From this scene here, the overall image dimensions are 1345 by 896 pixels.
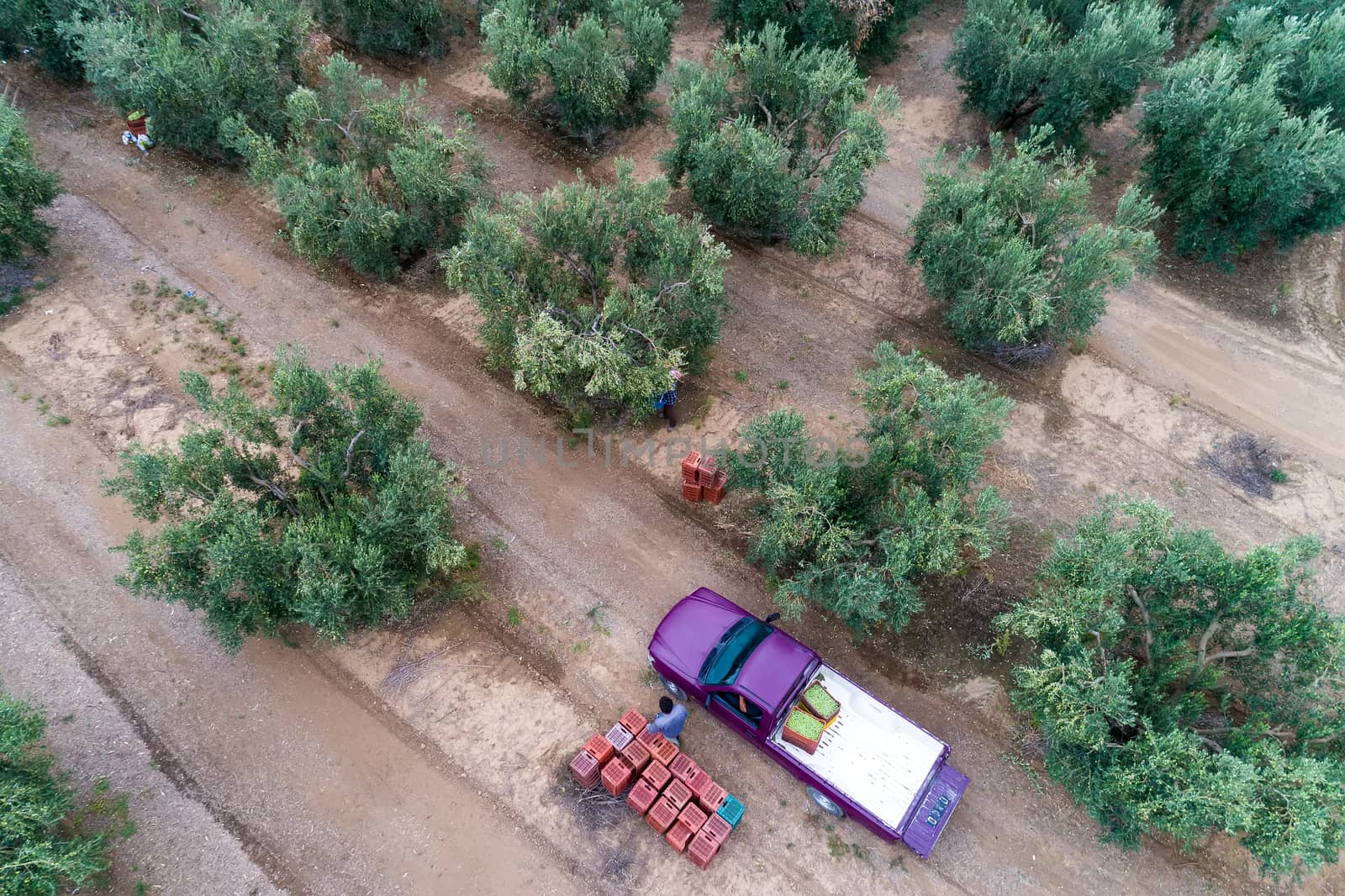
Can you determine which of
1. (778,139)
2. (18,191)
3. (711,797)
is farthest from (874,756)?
(18,191)

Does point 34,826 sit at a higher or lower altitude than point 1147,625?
lower

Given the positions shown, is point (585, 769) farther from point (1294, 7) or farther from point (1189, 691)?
point (1294, 7)

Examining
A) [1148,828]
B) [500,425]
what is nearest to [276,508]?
[500,425]

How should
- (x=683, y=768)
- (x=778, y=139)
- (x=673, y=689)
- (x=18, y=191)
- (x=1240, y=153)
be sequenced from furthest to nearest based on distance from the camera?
1. (x=778, y=139)
2. (x=1240, y=153)
3. (x=18, y=191)
4. (x=673, y=689)
5. (x=683, y=768)

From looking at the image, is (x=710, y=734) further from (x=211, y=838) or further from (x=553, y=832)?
(x=211, y=838)

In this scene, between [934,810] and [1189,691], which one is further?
[1189,691]

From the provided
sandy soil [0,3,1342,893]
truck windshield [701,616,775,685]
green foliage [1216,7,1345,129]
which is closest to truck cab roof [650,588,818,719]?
truck windshield [701,616,775,685]
